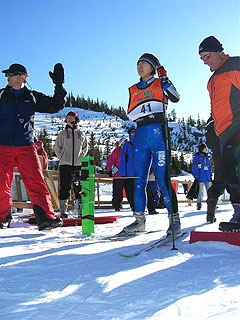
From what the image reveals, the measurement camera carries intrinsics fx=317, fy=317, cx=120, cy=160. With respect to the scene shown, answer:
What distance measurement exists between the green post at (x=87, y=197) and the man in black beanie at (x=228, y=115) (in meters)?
1.48

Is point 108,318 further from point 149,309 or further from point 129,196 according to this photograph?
point 129,196

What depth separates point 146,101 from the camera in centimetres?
368

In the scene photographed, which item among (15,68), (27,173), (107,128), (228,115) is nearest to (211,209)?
(228,115)

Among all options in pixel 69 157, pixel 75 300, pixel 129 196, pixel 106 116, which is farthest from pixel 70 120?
pixel 106 116

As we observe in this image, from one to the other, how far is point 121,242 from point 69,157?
316 cm

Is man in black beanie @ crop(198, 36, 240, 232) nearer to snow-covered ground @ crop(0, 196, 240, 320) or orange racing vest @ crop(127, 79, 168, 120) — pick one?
orange racing vest @ crop(127, 79, 168, 120)

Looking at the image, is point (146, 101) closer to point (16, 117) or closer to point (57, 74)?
point (57, 74)

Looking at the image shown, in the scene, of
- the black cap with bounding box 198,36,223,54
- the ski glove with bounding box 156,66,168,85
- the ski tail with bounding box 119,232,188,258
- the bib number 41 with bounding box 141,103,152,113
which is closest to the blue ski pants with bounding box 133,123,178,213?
the bib number 41 with bounding box 141,103,152,113

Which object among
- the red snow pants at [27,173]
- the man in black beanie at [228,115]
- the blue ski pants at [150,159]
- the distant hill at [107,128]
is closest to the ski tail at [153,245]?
the blue ski pants at [150,159]

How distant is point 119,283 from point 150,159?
217 cm

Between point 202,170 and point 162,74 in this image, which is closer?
point 162,74

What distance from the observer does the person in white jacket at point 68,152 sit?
5.87 m

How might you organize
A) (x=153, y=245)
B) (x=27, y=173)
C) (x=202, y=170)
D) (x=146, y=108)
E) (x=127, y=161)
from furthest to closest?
(x=202, y=170) → (x=127, y=161) → (x=27, y=173) → (x=146, y=108) → (x=153, y=245)

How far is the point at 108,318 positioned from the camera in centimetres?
126
